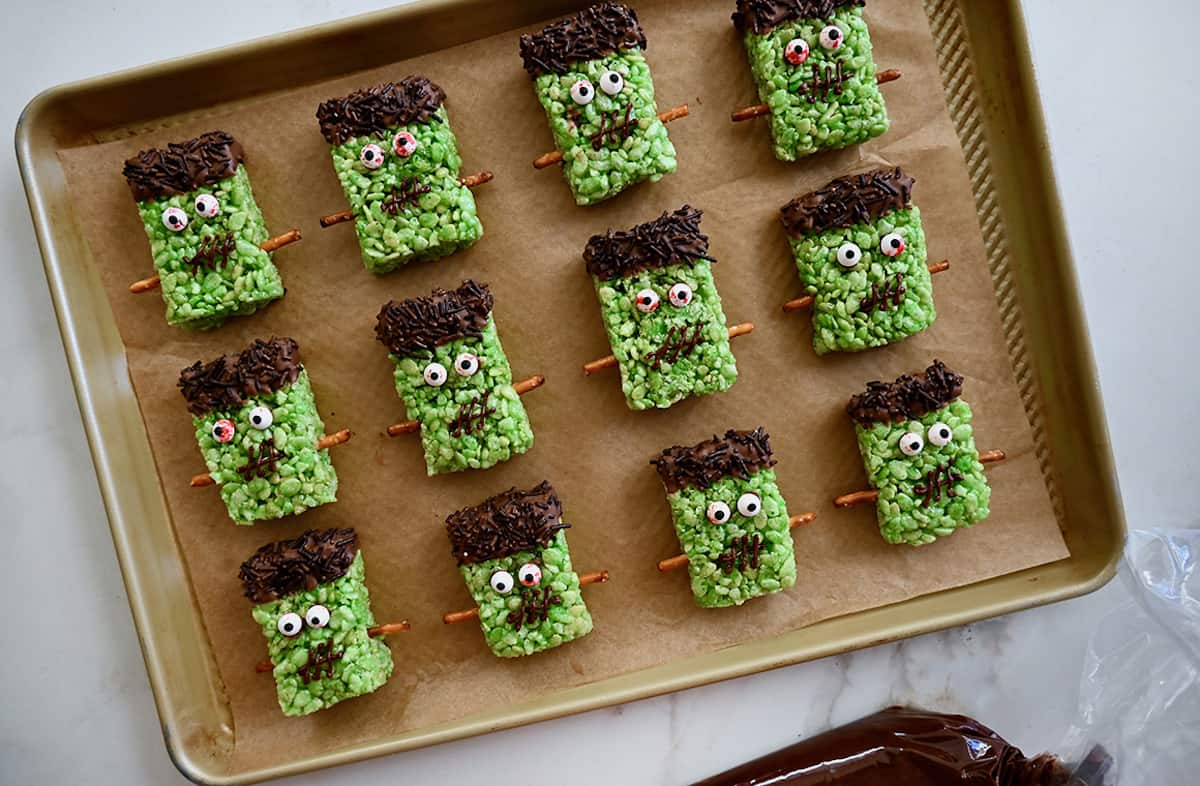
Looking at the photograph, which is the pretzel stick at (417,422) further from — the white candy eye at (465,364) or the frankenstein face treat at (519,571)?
the frankenstein face treat at (519,571)

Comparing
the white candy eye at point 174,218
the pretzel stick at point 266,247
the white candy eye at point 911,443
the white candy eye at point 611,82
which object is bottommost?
the white candy eye at point 911,443

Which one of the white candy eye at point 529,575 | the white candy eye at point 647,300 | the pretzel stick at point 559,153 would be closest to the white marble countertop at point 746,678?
the white candy eye at point 529,575

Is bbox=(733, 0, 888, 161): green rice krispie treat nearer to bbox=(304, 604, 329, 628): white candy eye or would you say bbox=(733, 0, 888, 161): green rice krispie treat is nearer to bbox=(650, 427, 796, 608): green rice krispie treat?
bbox=(650, 427, 796, 608): green rice krispie treat

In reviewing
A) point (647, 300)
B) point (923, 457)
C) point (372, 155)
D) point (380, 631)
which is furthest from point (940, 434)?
point (372, 155)

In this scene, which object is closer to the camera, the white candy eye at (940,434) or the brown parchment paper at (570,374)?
the white candy eye at (940,434)

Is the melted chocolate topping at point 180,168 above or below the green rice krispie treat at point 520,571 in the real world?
above

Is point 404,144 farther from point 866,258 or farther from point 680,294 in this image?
point 866,258
